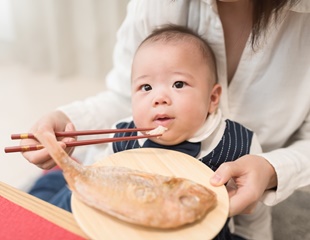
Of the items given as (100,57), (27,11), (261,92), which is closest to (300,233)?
(261,92)

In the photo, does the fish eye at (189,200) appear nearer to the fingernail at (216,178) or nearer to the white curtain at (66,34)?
the fingernail at (216,178)

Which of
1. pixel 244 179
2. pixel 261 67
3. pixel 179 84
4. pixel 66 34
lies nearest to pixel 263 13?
pixel 261 67

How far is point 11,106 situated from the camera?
6.68 feet

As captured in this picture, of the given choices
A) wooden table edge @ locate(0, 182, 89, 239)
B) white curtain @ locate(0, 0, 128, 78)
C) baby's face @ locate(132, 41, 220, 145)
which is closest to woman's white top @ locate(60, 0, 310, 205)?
baby's face @ locate(132, 41, 220, 145)

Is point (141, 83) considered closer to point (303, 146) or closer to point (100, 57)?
point (303, 146)

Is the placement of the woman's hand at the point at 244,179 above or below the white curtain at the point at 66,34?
above

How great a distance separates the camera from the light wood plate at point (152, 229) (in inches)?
21.3

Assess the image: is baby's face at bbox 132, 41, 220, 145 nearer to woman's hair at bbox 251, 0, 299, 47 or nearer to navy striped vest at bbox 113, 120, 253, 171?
navy striped vest at bbox 113, 120, 253, 171

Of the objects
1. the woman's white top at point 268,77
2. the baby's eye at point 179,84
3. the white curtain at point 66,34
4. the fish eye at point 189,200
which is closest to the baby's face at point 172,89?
the baby's eye at point 179,84

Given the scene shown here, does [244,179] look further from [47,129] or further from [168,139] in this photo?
[47,129]

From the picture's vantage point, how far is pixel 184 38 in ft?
2.74

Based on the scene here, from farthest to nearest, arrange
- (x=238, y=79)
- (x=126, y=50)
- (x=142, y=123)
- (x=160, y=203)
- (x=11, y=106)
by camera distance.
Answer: (x=11, y=106), (x=126, y=50), (x=238, y=79), (x=142, y=123), (x=160, y=203)

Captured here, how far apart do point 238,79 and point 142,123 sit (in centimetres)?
27

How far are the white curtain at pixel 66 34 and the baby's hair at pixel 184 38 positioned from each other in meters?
1.15
